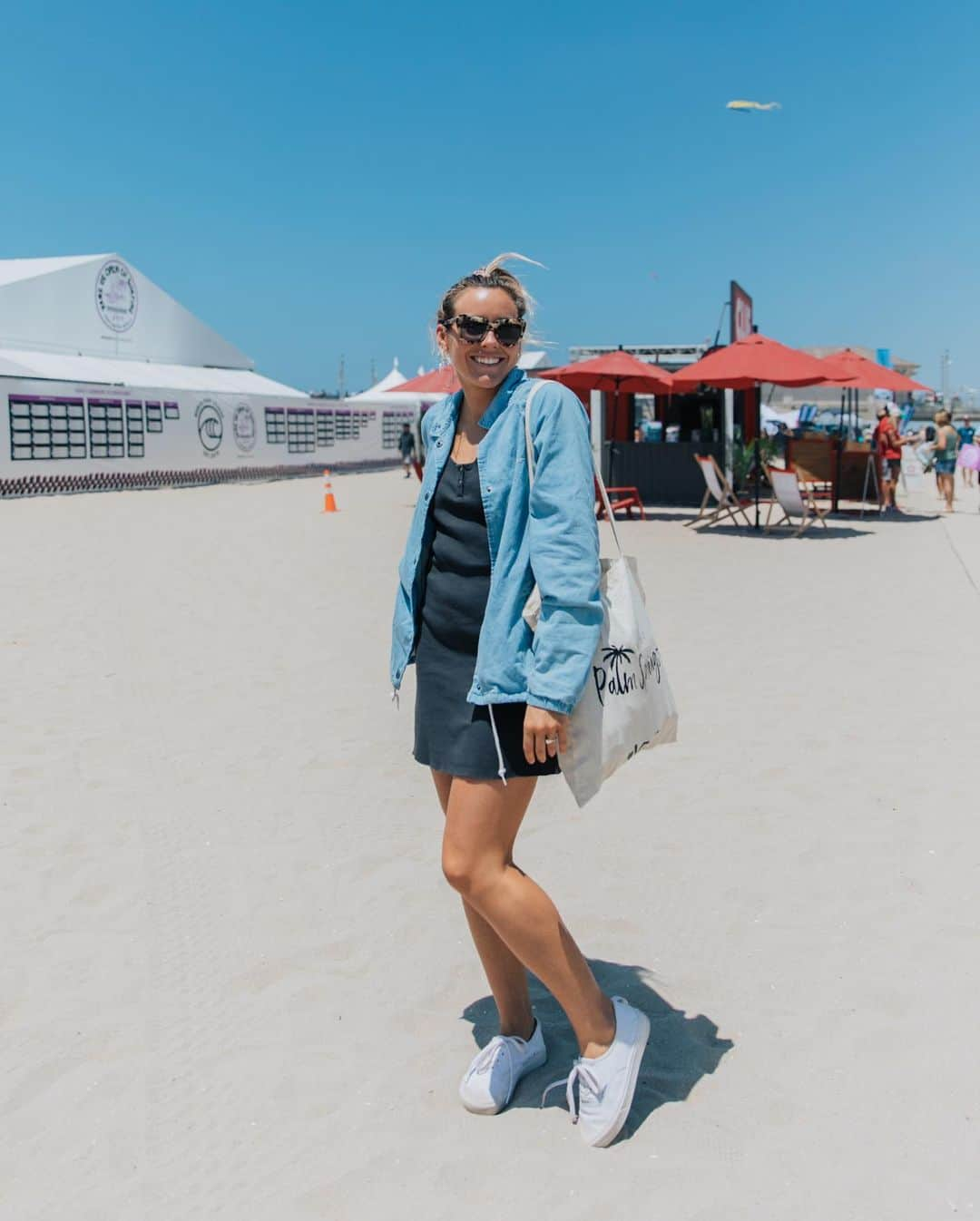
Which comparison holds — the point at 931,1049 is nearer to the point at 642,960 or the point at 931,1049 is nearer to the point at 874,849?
the point at 642,960

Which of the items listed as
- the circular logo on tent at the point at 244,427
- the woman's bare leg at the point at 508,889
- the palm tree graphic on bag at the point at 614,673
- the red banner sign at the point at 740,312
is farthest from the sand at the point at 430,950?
the circular logo on tent at the point at 244,427

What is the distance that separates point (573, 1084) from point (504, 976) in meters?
0.27

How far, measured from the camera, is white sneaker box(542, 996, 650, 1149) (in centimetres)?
231

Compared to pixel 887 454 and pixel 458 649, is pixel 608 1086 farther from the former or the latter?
pixel 887 454

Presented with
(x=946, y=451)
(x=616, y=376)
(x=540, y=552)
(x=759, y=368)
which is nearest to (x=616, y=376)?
(x=616, y=376)

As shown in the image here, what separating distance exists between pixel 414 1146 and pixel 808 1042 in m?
0.98

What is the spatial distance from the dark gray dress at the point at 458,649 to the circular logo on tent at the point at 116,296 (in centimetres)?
2862

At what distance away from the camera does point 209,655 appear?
7070 millimetres

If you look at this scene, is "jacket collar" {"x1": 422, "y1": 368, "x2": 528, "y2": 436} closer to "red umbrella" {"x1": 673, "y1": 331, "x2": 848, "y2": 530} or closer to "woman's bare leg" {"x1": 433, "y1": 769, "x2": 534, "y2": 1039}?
"woman's bare leg" {"x1": 433, "y1": 769, "x2": 534, "y2": 1039}

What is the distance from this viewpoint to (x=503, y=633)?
2.22 m

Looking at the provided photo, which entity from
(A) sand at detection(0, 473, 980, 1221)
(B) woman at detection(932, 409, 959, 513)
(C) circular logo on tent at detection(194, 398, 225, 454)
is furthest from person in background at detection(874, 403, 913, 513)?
(C) circular logo on tent at detection(194, 398, 225, 454)

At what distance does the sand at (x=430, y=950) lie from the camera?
2.25 metres

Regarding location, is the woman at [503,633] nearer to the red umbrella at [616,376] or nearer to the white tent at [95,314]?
the red umbrella at [616,376]

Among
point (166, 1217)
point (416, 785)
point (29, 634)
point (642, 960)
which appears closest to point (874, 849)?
point (642, 960)
